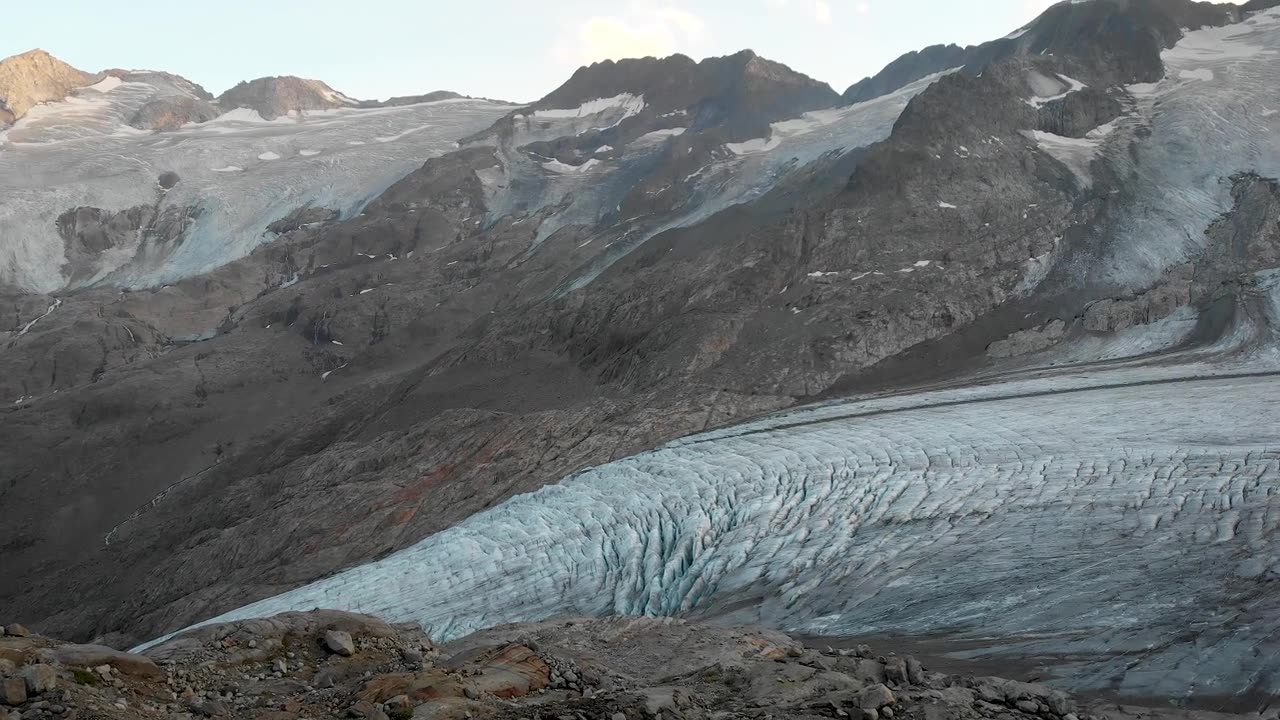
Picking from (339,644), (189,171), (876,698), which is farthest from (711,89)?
(876,698)

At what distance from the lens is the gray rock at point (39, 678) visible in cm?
922

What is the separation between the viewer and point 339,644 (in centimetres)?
1252

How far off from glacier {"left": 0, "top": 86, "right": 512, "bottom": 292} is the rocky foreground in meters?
76.3

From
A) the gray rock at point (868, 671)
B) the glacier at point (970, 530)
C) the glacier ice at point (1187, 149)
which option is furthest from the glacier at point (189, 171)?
the gray rock at point (868, 671)

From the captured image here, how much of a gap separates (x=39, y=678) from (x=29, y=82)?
123 metres

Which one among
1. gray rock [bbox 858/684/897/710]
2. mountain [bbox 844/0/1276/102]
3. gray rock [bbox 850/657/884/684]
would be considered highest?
mountain [bbox 844/0/1276/102]

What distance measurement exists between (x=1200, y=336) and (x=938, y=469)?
17454mm

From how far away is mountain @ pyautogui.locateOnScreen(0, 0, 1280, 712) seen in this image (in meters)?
18.1

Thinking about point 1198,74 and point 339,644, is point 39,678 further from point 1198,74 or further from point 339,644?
point 1198,74

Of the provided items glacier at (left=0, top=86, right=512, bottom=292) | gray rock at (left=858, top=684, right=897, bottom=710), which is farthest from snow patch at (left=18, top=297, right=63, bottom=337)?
gray rock at (left=858, top=684, right=897, bottom=710)

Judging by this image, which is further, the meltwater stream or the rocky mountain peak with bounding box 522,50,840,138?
the rocky mountain peak with bounding box 522,50,840,138

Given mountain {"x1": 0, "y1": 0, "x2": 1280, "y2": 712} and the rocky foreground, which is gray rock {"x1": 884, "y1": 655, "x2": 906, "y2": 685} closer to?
the rocky foreground

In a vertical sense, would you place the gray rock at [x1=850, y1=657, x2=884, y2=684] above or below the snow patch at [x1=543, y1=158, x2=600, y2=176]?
below

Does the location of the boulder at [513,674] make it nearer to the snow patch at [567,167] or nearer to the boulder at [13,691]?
the boulder at [13,691]
